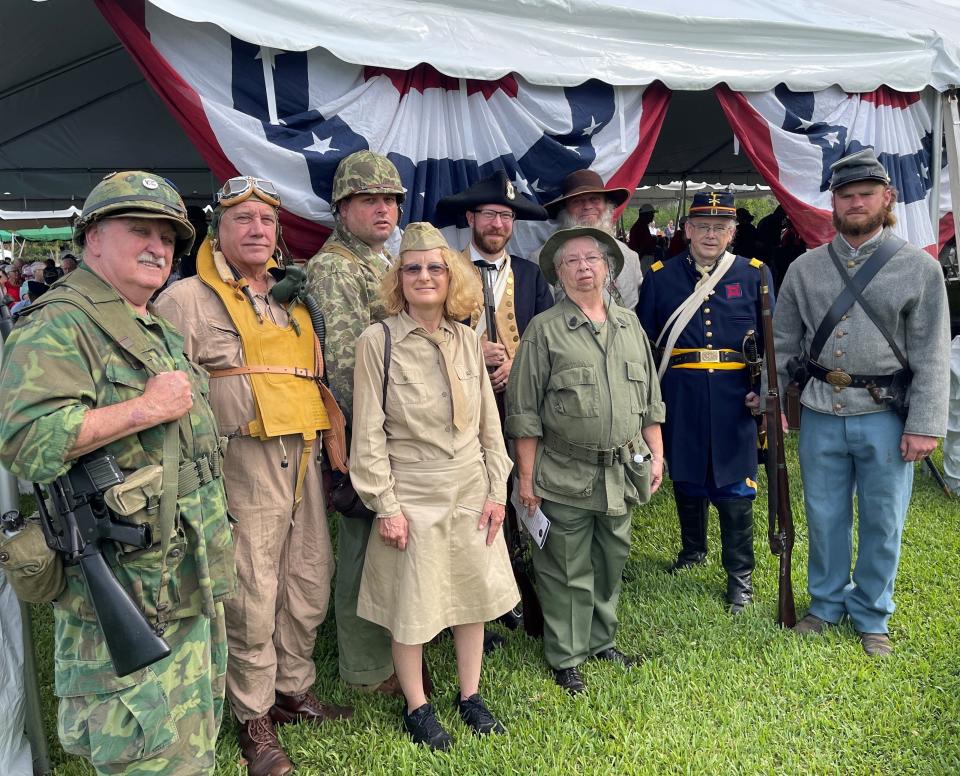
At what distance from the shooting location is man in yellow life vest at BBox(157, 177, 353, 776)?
8.27 ft

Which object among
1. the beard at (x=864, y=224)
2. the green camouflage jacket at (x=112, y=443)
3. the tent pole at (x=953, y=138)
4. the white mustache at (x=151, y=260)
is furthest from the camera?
the tent pole at (x=953, y=138)

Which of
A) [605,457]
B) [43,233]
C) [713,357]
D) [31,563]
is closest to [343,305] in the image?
[605,457]

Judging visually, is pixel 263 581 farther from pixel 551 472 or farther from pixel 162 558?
pixel 551 472

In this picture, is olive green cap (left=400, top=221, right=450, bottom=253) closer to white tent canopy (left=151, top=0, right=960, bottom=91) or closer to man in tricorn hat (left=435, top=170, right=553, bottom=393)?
man in tricorn hat (left=435, top=170, right=553, bottom=393)

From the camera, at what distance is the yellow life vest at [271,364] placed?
253 centimetres

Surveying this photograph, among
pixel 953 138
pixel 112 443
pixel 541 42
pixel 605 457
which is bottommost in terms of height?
pixel 605 457

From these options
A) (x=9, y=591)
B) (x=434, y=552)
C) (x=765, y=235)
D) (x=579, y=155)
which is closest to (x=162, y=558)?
(x=434, y=552)

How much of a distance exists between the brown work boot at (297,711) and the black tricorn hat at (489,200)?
2.39 metres

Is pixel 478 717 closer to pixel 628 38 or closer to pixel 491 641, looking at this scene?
pixel 491 641

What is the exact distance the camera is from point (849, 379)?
3.17 m

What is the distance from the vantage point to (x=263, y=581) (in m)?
2.60

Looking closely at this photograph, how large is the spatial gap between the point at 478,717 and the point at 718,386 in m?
2.05

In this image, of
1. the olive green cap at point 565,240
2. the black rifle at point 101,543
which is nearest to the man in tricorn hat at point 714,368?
the olive green cap at point 565,240

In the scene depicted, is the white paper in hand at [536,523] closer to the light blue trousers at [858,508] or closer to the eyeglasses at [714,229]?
the light blue trousers at [858,508]
